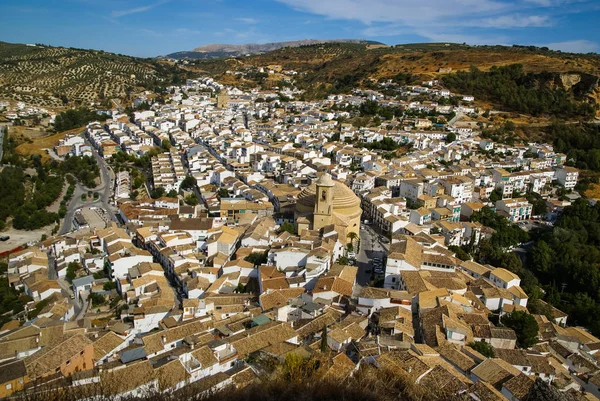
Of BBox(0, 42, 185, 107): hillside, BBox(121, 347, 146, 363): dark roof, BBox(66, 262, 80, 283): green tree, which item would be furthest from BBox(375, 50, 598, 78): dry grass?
BBox(121, 347, 146, 363): dark roof

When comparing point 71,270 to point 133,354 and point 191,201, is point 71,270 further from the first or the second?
point 191,201

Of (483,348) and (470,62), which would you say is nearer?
(483,348)

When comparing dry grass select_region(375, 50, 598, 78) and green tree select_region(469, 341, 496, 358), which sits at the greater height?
dry grass select_region(375, 50, 598, 78)

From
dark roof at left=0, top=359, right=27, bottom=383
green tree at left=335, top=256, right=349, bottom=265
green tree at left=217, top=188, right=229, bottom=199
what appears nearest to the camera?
dark roof at left=0, top=359, right=27, bottom=383

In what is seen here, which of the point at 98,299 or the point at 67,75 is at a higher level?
the point at 67,75

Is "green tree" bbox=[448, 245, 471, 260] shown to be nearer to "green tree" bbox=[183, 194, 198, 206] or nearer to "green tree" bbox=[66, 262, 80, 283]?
"green tree" bbox=[183, 194, 198, 206]

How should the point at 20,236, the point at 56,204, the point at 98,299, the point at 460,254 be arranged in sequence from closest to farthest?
the point at 98,299 → the point at 460,254 → the point at 20,236 → the point at 56,204

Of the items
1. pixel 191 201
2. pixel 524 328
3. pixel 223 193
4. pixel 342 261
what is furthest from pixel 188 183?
pixel 524 328
